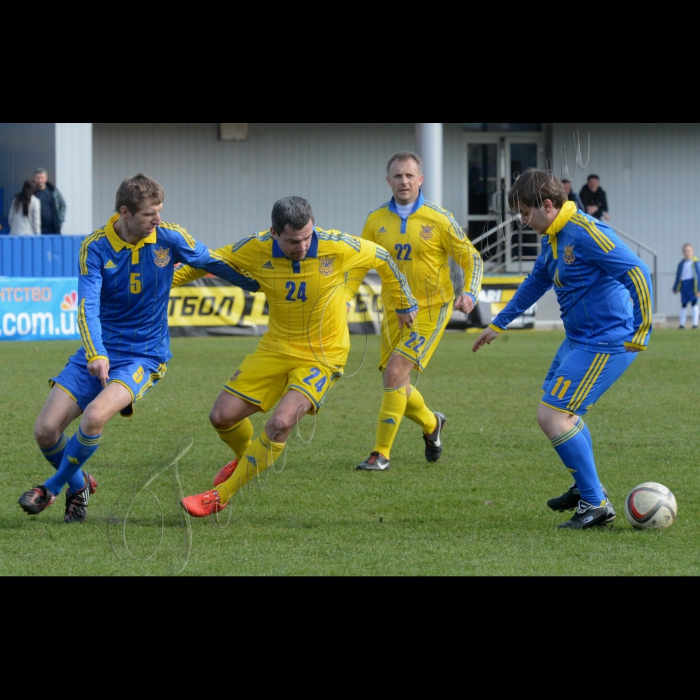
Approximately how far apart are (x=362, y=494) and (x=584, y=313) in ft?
5.92

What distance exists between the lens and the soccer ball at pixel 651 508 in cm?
543

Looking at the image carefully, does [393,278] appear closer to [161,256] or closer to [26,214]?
[161,256]

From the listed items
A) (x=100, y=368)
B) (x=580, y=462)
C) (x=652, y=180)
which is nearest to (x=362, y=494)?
(x=580, y=462)

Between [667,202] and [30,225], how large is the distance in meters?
14.9

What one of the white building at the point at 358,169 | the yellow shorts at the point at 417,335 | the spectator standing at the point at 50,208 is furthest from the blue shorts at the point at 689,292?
the yellow shorts at the point at 417,335

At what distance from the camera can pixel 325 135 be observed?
24.5 m

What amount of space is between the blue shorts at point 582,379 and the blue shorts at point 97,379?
2.17 meters

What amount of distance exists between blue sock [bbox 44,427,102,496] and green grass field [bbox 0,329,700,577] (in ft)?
0.77

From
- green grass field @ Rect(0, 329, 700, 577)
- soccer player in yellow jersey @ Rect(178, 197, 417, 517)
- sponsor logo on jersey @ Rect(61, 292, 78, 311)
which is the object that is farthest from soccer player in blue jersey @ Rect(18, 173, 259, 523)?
sponsor logo on jersey @ Rect(61, 292, 78, 311)

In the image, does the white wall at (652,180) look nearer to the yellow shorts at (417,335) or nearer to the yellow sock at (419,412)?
the yellow shorts at (417,335)

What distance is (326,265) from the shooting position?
19.2 ft

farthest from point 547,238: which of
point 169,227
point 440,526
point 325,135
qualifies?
point 325,135

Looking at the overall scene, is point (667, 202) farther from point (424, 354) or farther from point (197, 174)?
point (424, 354)

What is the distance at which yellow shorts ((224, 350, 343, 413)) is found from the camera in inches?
228
